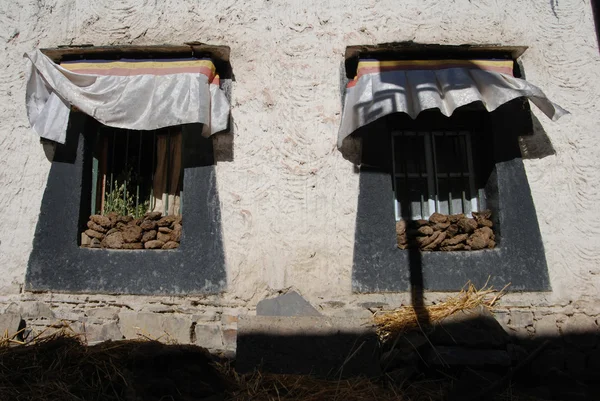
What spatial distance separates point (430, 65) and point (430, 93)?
393mm

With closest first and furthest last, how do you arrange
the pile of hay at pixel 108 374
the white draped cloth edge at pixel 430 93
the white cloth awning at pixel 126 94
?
the pile of hay at pixel 108 374
the white draped cloth edge at pixel 430 93
the white cloth awning at pixel 126 94

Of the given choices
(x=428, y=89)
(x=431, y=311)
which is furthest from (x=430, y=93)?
(x=431, y=311)

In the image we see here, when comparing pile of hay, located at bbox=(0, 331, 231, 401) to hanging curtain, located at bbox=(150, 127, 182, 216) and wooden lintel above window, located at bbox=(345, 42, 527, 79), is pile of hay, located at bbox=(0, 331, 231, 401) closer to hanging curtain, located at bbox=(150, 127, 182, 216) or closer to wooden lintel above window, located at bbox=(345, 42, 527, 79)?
hanging curtain, located at bbox=(150, 127, 182, 216)

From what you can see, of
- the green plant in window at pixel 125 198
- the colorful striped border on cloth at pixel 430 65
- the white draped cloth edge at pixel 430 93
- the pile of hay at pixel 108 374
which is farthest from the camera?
the green plant in window at pixel 125 198

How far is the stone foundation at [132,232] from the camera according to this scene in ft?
13.7

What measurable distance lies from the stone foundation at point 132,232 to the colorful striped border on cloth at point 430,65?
2134 millimetres

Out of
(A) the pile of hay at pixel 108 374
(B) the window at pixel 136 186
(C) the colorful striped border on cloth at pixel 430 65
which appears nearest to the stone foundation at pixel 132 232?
(B) the window at pixel 136 186

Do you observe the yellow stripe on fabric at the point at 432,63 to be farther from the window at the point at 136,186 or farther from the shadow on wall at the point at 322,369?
the shadow on wall at the point at 322,369

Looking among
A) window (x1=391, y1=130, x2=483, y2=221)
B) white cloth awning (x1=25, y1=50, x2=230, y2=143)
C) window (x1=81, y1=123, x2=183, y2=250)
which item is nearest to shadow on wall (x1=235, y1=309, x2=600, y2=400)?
window (x1=391, y1=130, x2=483, y2=221)

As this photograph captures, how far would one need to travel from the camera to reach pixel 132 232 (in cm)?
419

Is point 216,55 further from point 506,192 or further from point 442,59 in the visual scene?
point 506,192

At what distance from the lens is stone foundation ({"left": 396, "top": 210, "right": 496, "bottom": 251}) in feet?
13.5

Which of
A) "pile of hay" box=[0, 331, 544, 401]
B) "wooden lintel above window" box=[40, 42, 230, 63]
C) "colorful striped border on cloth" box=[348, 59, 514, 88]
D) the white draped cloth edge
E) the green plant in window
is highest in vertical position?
"wooden lintel above window" box=[40, 42, 230, 63]

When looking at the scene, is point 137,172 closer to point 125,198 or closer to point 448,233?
point 125,198
